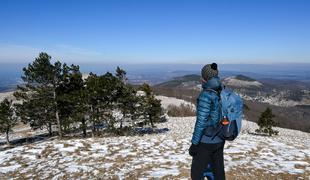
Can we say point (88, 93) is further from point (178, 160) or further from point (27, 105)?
point (178, 160)

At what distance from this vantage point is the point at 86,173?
9625mm

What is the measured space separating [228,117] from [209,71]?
42.9 inches

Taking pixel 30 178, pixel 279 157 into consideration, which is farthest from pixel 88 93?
pixel 279 157

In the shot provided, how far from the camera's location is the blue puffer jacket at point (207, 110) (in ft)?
18.2

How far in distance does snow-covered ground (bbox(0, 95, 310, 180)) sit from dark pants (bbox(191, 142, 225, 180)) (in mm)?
2746

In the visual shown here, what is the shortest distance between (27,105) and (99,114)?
789cm

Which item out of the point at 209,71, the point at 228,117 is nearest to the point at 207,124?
the point at 228,117

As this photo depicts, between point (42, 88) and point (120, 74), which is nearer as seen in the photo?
point (42, 88)

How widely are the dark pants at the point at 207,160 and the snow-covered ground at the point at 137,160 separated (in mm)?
2746

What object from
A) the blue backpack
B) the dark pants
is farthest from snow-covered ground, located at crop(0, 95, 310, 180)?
the blue backpack

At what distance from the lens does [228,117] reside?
5.66m

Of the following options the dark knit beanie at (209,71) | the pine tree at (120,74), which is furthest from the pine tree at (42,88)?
the dark knit beanie at (209,71)

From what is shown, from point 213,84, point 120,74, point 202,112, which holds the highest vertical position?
point 213,84

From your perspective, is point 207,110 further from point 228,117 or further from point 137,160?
point 137,160
